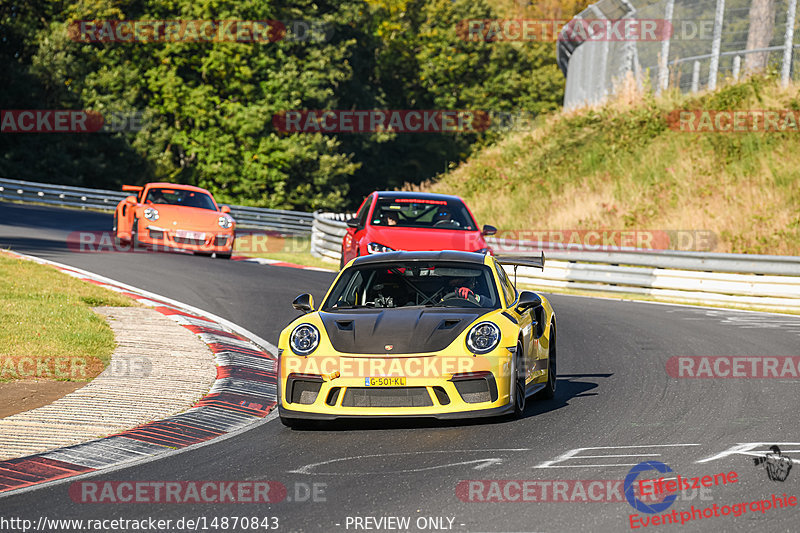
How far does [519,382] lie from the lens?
28.2ft

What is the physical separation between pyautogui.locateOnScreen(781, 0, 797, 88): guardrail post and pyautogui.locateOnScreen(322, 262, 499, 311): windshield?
20.3m

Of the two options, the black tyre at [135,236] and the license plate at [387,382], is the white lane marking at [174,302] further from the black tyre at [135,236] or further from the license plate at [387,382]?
the license plate at [387,382]

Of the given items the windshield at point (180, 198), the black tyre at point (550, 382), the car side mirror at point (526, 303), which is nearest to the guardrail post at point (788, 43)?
the windshield at point (180, 198)

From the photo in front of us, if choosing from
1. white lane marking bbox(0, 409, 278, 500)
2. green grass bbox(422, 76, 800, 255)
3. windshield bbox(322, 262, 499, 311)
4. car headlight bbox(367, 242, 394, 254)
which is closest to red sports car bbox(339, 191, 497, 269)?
car headlight bbox(367, 242, 394, 254)

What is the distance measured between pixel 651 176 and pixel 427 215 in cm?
1445

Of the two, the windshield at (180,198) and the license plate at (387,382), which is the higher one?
the windshield at (180,198)

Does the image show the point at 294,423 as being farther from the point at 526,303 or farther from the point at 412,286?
the point at 526,303

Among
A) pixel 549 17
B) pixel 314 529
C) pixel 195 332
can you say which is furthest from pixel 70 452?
pixel 549 17

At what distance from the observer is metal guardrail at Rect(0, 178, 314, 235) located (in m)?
41.2

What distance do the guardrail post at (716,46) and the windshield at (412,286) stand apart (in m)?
21.5

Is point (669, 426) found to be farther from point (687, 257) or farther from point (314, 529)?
point (687, 257)

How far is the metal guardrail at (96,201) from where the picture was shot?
41.2 metres

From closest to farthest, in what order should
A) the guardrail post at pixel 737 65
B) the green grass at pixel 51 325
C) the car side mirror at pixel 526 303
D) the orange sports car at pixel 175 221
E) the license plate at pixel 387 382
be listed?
1. the license plate at pixel 387 382
2. the car side mirror at pixel 526 303
3. the green grass at pixel 51 325
4. the orange sports car at pixel 175 221
5. the guardrail post at pixel 737 65

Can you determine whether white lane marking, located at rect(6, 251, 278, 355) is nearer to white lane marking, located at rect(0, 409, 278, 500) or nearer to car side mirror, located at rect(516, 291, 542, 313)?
white lane marking, located at rect(0, 409, 278, 500)
